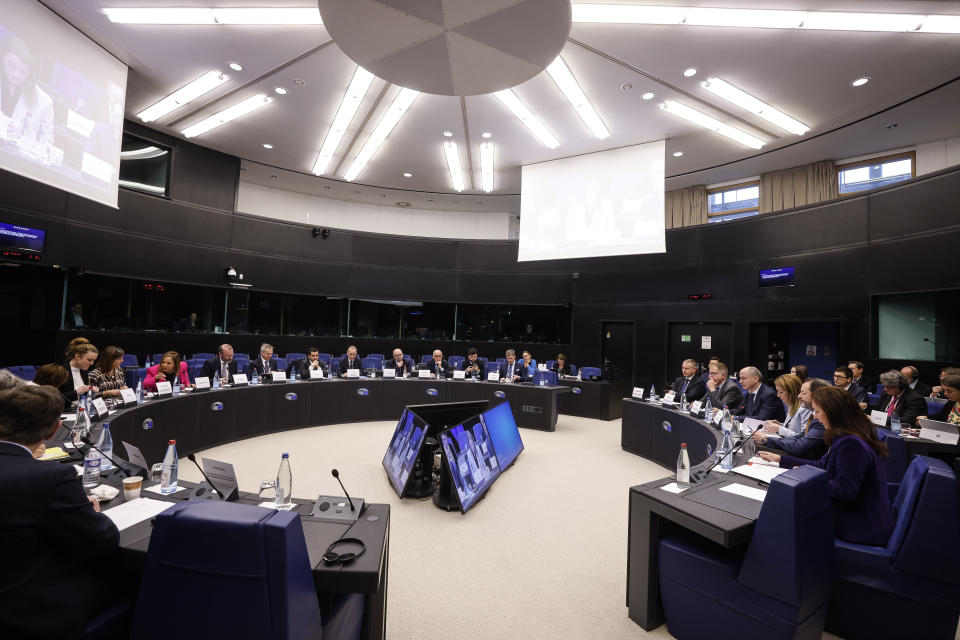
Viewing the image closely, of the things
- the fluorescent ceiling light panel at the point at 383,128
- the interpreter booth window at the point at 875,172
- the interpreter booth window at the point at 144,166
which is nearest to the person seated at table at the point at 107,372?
the interpreter booth window at the point at 144,166

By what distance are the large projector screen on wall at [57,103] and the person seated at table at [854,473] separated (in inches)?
320

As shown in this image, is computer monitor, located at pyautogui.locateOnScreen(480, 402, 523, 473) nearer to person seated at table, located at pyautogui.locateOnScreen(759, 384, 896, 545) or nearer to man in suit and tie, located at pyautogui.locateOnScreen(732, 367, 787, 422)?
man in suit and tie, located at pyautogui.locateOnScreen(732, 367, 787, 422)

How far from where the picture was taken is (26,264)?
6258 millimetres

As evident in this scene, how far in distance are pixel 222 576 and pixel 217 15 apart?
6266mm

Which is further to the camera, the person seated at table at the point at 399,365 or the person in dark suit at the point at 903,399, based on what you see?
the person seated at table at the point at 399,365

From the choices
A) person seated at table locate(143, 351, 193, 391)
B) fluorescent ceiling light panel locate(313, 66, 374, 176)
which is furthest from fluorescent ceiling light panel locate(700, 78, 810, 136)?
person seated at table locate(143, 351, 193, 391)

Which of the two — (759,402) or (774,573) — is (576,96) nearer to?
(759,402)

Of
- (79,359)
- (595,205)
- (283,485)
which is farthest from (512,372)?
(283,485)

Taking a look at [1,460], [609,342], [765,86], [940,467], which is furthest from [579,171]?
[1,460]

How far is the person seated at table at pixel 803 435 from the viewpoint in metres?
2.80

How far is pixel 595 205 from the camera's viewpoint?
28.0 feet

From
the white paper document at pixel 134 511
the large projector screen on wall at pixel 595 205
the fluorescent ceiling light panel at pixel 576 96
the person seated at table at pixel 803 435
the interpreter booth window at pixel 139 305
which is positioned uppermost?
the fluorescent ceiling light panel at pixel 576 96

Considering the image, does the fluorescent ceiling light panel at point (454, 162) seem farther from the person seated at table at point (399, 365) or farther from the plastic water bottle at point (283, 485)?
the plastic water bottle at point (283, 485)

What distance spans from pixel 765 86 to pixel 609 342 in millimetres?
5984
